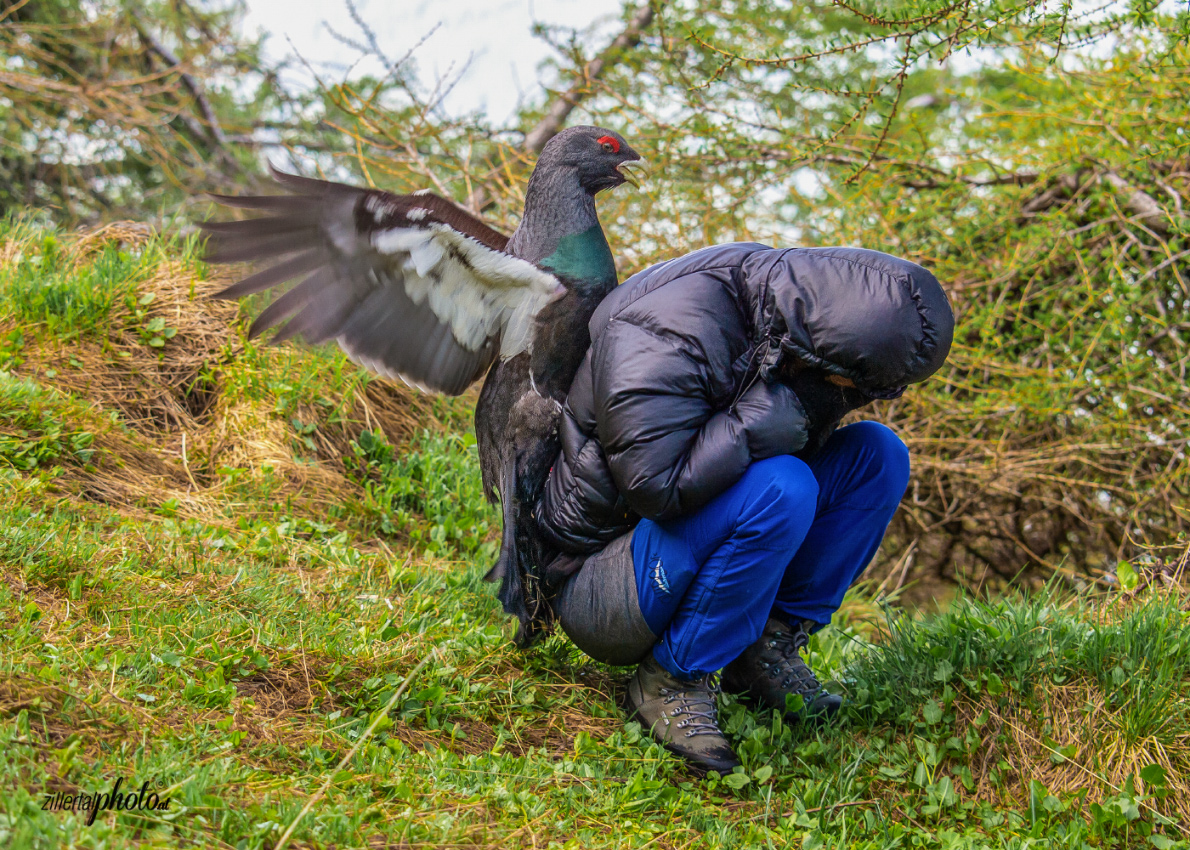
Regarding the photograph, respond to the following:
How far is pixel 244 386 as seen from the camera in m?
4.05

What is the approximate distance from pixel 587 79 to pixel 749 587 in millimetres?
3278

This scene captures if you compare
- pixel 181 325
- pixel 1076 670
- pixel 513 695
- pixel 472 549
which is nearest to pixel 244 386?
pixel 181 325

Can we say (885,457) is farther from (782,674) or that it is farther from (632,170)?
(632,170)

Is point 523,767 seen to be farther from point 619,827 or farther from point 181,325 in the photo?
point 181,325

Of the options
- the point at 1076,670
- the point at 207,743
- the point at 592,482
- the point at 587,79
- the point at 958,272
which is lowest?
the point at 207,743

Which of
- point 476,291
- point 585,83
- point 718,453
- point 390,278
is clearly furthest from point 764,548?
point 585,83

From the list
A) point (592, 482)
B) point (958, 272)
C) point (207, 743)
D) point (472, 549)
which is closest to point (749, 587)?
point (592, 482)

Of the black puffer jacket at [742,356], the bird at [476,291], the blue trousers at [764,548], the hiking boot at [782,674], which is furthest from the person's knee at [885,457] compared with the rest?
the bird at [476,291]

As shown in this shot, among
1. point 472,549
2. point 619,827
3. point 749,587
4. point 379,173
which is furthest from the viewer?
point 379,173

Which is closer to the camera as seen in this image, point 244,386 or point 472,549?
point 472,549

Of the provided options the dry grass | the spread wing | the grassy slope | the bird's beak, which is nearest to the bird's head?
the bird's beak

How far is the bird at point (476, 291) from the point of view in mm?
2385

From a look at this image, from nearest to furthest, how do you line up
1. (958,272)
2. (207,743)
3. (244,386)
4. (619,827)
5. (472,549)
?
1. (207,743)
2. (619,827)
3. (472,549)
4. (244,386)
5. (958,272)

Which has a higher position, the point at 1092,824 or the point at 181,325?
the point at 181,325
